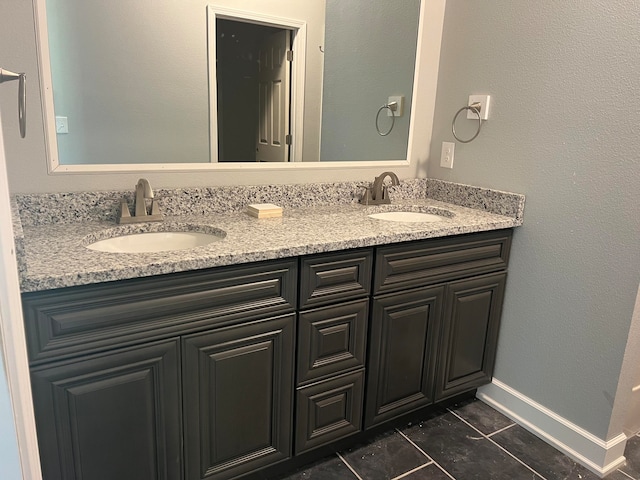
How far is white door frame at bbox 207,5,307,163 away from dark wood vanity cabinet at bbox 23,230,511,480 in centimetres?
64

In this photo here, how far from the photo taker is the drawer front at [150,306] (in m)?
1.11

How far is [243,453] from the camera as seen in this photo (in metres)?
1.50

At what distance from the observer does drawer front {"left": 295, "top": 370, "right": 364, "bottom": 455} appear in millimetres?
1601

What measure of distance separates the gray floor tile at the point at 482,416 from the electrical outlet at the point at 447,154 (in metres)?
1.08

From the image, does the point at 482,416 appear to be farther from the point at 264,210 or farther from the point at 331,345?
the point at 264,210

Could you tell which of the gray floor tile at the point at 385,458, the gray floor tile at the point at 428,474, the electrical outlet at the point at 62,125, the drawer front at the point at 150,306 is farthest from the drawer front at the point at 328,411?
the electrical outlet at the point at 62,125

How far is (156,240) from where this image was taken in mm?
1610

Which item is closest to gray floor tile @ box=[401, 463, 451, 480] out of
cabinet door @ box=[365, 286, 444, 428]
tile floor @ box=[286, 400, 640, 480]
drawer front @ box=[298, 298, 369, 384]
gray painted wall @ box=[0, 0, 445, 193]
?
tile floor @ box=[286, 400, 640, 480]

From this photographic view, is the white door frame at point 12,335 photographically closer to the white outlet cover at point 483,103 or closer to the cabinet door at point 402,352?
the cabinet door at point 402,352

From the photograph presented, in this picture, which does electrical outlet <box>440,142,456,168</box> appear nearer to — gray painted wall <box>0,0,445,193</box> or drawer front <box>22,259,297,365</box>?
gray painted wall <box>0,0,445,193</box>

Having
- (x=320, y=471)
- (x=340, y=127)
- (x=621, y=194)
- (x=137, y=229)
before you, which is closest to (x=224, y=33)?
(x=340, y=127)

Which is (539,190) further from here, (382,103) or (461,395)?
(461,395)

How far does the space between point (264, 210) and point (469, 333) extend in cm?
98

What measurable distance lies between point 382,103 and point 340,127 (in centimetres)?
26
